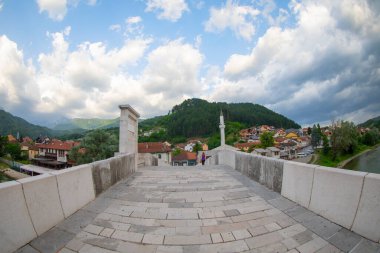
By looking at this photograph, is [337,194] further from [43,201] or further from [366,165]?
[366,165]

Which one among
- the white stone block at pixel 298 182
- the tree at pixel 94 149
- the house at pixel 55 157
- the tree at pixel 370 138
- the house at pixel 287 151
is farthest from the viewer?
the house at pixel 287 151

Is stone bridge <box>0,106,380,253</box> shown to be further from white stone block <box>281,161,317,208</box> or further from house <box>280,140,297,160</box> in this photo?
house <box>280,140,297,160</box>

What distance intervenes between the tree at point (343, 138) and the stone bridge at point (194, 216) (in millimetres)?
58958

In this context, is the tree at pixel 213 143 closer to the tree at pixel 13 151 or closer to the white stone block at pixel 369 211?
the tree at pixel 13 151

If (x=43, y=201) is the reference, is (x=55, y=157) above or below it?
below

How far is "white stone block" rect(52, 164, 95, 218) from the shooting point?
A: 130 inches

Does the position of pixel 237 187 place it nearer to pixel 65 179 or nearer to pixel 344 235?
pixel 344 235

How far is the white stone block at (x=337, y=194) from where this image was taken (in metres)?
2.73

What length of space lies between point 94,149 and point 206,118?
92.3 meters

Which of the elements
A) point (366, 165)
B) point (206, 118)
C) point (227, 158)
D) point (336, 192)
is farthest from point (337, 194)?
point (206, 118)

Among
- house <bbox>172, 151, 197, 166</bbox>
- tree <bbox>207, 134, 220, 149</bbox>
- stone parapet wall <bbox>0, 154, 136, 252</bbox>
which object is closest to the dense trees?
tree <bbox>207, 134, 220, 149</bbox>

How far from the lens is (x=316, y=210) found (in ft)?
11.1

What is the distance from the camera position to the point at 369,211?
2.51 m

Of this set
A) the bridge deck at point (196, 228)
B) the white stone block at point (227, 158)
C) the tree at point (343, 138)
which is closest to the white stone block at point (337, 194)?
the bridge deck at point (196, 228)
